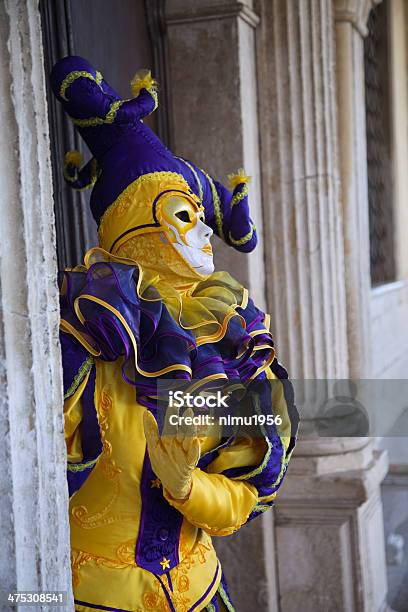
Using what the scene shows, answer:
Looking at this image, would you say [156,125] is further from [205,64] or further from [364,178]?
[364,178]

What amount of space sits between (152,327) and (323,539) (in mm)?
1921

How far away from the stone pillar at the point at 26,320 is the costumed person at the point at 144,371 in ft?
0.81

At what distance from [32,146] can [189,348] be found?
53cm

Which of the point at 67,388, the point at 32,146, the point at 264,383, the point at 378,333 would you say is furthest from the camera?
the point at 378,333

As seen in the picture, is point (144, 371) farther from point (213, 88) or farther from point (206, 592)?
point (213, 88)

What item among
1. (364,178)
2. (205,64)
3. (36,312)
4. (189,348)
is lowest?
(189,348)

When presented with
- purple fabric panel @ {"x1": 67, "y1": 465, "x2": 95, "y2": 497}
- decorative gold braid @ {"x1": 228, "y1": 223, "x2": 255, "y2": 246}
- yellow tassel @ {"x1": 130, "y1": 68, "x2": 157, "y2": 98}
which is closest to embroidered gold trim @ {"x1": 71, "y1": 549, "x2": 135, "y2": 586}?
purple fabric panel @ {"x1": 67, "y1": 465, "x2": 95, "y2": 497}

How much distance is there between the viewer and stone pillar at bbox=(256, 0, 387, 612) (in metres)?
3.28

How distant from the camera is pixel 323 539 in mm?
3301

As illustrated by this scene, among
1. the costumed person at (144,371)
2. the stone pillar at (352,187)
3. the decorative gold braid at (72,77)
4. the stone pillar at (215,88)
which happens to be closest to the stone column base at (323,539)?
the stone pillar at (352,187)

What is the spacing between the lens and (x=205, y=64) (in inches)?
121

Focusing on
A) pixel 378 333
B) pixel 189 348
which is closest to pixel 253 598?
pixel 189 348

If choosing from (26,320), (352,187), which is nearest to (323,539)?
(352,187)

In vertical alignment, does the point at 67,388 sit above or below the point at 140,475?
above
